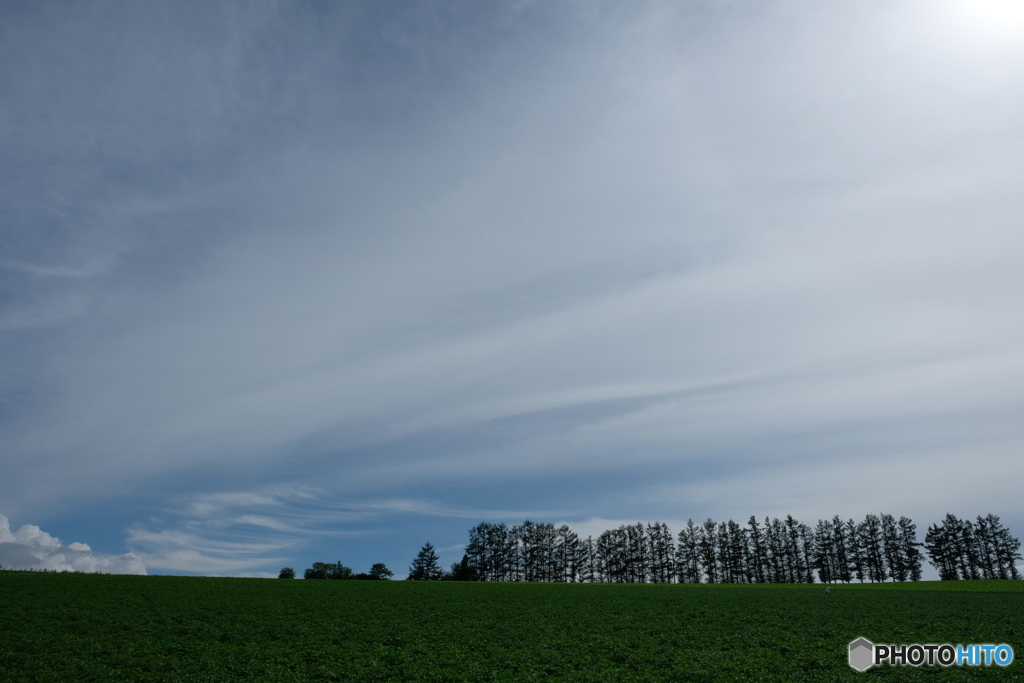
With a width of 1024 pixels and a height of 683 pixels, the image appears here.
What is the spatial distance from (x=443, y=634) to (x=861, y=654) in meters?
28.5

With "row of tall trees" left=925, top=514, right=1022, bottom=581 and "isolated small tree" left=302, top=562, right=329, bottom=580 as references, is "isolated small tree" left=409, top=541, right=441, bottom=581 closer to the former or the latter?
"isolated small tree" left=302, top=562, right=329, bottom=580

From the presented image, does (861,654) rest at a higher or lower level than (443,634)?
lower

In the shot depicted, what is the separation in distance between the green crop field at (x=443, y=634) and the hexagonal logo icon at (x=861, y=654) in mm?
747

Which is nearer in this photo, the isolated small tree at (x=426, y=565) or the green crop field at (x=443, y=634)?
the green crop field at (x=443, y=634)

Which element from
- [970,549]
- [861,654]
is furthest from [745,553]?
[861,654]

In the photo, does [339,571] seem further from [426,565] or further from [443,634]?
[443,634]

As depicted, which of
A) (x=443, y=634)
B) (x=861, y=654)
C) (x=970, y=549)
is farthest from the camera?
(x=970, y=549)

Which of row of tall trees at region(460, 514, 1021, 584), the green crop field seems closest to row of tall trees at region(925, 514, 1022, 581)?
row of tall trees at region(460, 514, 1021, 584)

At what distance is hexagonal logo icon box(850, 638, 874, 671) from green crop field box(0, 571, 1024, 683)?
0.75 meters

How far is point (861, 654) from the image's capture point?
114 ft

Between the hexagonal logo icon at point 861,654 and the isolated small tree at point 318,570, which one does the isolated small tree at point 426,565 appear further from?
the hexagonal logo icon at point 861,654

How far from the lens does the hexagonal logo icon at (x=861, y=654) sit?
1249 inches

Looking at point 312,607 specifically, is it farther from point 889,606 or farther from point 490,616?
point 889,606

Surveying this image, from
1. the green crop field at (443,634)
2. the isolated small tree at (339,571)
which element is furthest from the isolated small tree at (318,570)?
the green crop field at (443,634)
